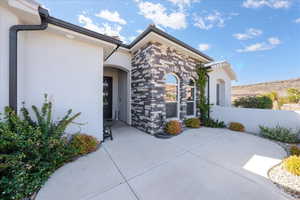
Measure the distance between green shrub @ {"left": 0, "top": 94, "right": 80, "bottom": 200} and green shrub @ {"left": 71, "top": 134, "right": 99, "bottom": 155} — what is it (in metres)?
0.39

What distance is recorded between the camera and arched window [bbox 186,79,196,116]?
6734mm

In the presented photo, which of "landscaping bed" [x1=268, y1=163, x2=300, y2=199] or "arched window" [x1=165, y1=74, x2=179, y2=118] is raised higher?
"arched window" [x1=165, y1=74, x2=179, y2=118]

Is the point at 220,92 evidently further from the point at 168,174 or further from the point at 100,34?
the point at 100,34

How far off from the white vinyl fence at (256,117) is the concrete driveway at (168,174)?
181cm

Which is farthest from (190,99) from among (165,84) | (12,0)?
(12,0)

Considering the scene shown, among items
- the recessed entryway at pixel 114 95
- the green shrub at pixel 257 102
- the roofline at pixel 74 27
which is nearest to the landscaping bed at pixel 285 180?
the roofline at pixel 74 27

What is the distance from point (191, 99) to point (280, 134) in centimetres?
380

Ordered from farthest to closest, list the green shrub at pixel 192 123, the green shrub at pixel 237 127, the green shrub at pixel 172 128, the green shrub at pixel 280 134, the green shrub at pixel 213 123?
1. the green shrub at pixel 213 123
2. the green shrub at pixel 192 123
3. the green shrub at pixel 237 127
4. the green shrub at pixel 172 128
5. the green shrub at pixel 280 134

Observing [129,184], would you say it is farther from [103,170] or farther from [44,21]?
[44,21]

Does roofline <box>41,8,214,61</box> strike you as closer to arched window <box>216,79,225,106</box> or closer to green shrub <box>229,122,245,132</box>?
green shrub <box>229,122,245,132</box>

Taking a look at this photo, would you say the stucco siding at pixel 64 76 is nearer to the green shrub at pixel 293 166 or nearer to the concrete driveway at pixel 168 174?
the concrete driveway at pixel 168 174

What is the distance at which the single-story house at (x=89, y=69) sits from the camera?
7.97ft

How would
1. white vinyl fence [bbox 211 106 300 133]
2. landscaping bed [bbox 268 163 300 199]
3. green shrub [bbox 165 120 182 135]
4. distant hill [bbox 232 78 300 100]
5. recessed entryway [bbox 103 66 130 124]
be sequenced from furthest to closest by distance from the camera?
distant hill [bbox 232 78 300 100] < recessed entryway [bbox 103 66 130 124] < green shrub [bbox 165 120 182 135] < white vinyl fence [bbox 211 106 300 133] < landscaping bed [bbox 268 163 300 199]

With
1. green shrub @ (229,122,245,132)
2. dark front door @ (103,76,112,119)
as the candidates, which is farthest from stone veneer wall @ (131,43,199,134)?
green shrub @ (229,122,245,132)
